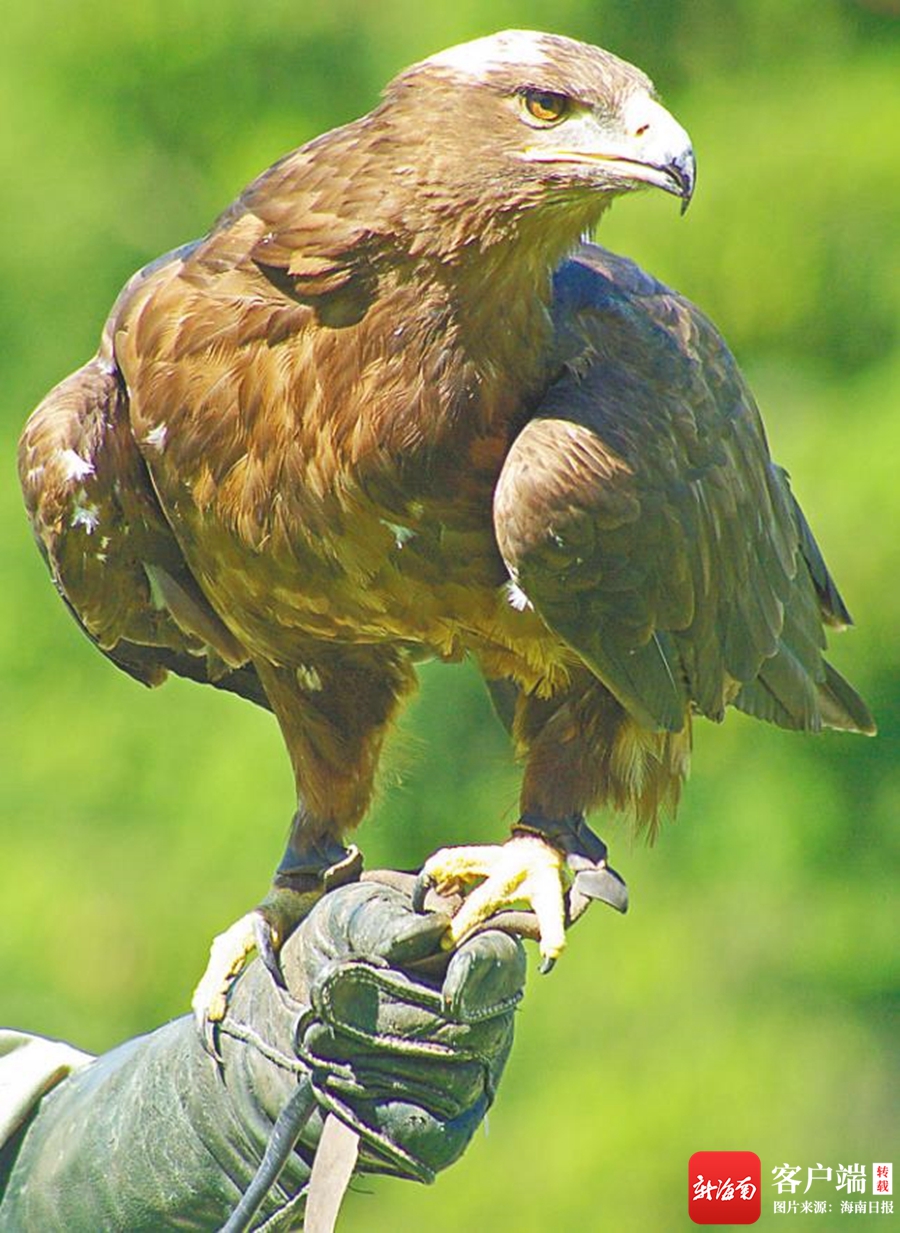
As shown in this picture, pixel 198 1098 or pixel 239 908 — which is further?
pixel 239 908

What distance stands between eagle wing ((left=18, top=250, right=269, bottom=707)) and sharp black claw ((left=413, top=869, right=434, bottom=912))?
88 cm

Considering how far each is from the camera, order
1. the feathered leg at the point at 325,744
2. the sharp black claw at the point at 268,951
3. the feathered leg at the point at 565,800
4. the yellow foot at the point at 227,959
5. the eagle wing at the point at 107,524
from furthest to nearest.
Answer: the feathered leg at the point at 325,744 < the eagle wing at the point at 107,524 < the yellow foot at the point at 227,959 < the feathered leg at the point at 565,800 < the sharp black claw at the point at 268,951

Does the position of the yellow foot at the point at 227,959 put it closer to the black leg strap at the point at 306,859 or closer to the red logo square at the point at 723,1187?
the black leg strap at the point at 306,859

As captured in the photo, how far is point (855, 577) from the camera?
7.37m

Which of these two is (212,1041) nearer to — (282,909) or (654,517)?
(282,909)

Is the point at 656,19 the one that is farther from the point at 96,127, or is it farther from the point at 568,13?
the point at 96,127

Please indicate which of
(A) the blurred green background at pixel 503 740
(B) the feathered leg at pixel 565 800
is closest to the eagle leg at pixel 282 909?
(B) the feathered leg at pixel 565 800

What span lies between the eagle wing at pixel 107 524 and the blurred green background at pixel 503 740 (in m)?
2.72

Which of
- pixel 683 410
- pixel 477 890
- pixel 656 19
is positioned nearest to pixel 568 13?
pixel 656 19

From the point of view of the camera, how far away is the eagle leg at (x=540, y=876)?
3.88 meters

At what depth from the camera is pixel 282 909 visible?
4332 mm

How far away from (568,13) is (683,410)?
12.4ft

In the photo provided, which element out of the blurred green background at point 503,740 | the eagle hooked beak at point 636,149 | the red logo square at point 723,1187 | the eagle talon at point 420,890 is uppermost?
the eagle hooked beak at point 636,149

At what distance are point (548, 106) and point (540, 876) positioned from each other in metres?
1.30
